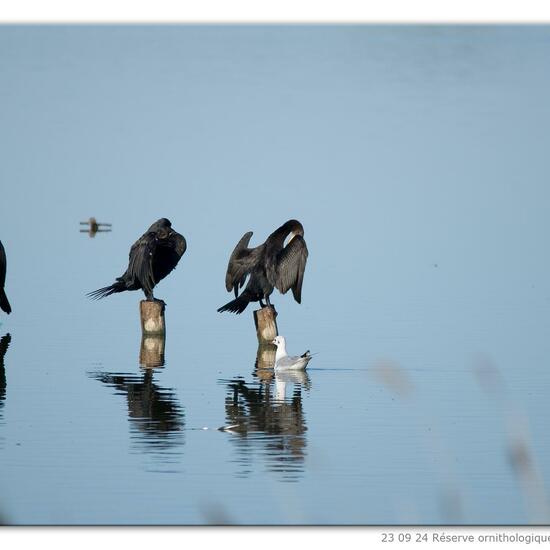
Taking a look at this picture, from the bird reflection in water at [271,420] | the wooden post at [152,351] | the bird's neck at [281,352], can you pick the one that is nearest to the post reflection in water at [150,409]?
the wooden post at [152,351]

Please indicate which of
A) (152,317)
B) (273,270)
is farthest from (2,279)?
(273,270)

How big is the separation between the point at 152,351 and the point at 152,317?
2.78 ft

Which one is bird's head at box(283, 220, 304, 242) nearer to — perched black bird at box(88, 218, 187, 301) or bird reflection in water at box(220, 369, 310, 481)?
perched black bird at box(88, 218, 187, 301)

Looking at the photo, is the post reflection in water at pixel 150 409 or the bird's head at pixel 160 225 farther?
the bird's head at pixel 160 225

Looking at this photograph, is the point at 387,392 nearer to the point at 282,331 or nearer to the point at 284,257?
→ the point at 284,257

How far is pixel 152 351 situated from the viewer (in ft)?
47.2

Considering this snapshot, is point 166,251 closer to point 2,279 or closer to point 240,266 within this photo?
point 240,266

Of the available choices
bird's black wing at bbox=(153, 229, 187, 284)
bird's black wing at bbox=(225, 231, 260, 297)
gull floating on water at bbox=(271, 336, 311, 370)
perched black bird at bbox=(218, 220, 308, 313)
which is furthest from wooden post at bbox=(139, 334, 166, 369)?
gull floating on water at bbox=(271, 336, 311, 370)

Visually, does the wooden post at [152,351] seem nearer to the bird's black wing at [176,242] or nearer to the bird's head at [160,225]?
the bird's black wing at [176,242]

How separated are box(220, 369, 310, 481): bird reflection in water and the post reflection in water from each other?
0.38 metres

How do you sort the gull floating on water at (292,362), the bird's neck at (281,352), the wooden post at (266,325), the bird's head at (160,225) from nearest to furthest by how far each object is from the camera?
the gull floating on water at (292,362) < the bird's neck at (281,352) < the wooden post at (266,325) < the bird's head at (160,225)

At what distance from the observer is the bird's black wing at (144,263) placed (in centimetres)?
1498

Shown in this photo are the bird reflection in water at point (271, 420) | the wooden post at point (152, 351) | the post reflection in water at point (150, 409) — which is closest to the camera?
the bird reflection in water at point (271, 420)

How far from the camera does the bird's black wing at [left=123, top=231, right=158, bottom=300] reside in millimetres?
14984
